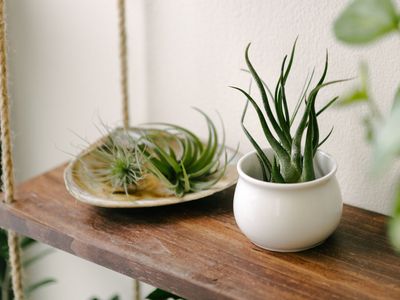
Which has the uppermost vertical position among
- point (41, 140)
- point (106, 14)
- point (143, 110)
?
point (106, 14)

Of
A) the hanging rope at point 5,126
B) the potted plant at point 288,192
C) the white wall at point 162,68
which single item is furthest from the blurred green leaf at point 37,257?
the potted plant at point 288,192

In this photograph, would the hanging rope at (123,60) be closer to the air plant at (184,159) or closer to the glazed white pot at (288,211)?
the air plant at (184,159)

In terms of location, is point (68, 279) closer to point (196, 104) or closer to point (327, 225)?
point (196, 104)

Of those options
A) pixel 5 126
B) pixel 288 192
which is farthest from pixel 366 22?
pixel 5 126

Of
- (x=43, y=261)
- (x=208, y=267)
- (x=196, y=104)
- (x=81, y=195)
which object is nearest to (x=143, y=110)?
(x=196, y=104)

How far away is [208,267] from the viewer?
553 mm

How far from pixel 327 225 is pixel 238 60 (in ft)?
0.78

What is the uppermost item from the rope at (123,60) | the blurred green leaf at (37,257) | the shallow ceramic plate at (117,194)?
the rope at (123,60)

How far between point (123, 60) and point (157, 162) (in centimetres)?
19

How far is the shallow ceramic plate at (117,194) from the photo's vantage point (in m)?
0.64

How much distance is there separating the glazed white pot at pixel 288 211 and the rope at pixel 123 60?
25 centimetres

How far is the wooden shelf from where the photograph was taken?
52 cm

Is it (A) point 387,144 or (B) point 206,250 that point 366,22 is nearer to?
(A) point 387,144

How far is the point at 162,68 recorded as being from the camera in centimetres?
78
